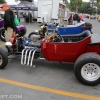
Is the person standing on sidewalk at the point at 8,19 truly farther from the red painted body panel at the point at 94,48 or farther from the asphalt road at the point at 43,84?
the red painted body panel at the point at 94,48

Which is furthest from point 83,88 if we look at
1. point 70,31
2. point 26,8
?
point 26,8

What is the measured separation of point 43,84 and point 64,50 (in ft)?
3.32

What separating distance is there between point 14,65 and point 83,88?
232 centimetres

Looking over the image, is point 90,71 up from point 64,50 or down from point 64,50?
down

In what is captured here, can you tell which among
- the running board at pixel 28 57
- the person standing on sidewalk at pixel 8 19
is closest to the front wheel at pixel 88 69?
the running board at pixel 28 57

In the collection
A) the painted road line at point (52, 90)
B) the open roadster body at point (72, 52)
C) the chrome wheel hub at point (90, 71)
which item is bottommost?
the painted road line at point (52, 90)

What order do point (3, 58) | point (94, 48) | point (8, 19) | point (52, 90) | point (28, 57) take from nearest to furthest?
point (52, 90), point (94, 48), point (3, 58), point (28, 57), point (8, 19)

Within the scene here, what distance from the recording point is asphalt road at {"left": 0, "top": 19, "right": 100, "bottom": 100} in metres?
3.84

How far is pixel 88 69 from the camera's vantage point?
4.44 m

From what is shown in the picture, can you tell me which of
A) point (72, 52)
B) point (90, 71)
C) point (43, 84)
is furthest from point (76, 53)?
point (43, 84)

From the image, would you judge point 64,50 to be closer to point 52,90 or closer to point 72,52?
point 72,52

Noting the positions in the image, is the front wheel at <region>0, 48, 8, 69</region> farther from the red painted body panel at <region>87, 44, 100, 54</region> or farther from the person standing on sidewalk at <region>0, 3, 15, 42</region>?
the red painted body panel at <region>87, 44, 100, 54</region>

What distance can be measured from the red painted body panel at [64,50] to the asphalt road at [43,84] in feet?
1.52

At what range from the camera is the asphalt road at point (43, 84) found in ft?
12.6
